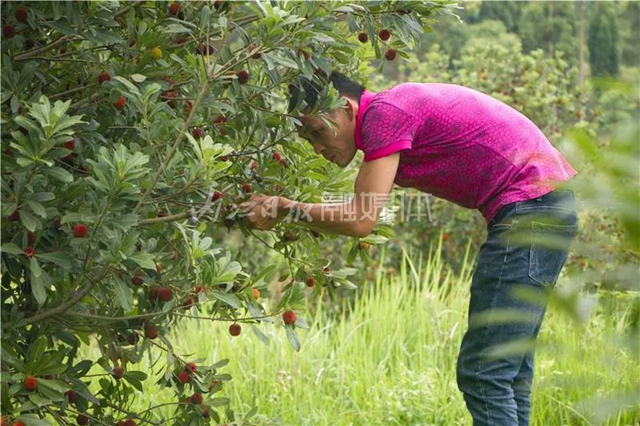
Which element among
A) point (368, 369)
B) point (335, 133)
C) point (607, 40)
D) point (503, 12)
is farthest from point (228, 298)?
point (503, 12)

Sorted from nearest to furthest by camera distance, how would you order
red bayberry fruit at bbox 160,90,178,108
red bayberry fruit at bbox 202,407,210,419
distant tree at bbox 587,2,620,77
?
red bayberry fruit at bbox 160,90,178,108 → red bayberry fruit at bbox 202,407,210,419 → distant tree at bbox 587,2,620,77

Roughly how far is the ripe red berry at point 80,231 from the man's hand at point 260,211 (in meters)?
0.75

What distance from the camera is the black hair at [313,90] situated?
113 inches

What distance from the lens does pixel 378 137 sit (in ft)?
9.93

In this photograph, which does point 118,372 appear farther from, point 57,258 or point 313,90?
point 313,90

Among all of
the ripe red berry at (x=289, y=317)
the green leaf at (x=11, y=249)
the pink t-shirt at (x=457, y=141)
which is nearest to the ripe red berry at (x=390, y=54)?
the pink t-shirt at (x=457, y=141)

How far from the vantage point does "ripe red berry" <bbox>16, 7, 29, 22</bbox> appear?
2422mm

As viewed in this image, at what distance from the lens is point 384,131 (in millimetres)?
3027

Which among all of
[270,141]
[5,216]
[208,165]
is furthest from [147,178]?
[270,141]

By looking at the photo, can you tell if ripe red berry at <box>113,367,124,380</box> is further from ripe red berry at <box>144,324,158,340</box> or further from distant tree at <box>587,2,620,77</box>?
distant tree at <box>587,2,620,77</box>

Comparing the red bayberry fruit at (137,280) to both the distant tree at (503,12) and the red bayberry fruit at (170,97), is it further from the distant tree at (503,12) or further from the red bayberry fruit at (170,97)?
the distant tree at (503,12)

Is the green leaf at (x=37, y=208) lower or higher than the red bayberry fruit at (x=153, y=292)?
higher

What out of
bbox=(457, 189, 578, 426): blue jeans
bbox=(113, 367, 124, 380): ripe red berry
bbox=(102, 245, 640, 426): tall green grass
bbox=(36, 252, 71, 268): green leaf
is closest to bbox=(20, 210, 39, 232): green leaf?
bbox=(36, 252, 71, 268): green leaf

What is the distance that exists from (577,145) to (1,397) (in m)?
1.94
